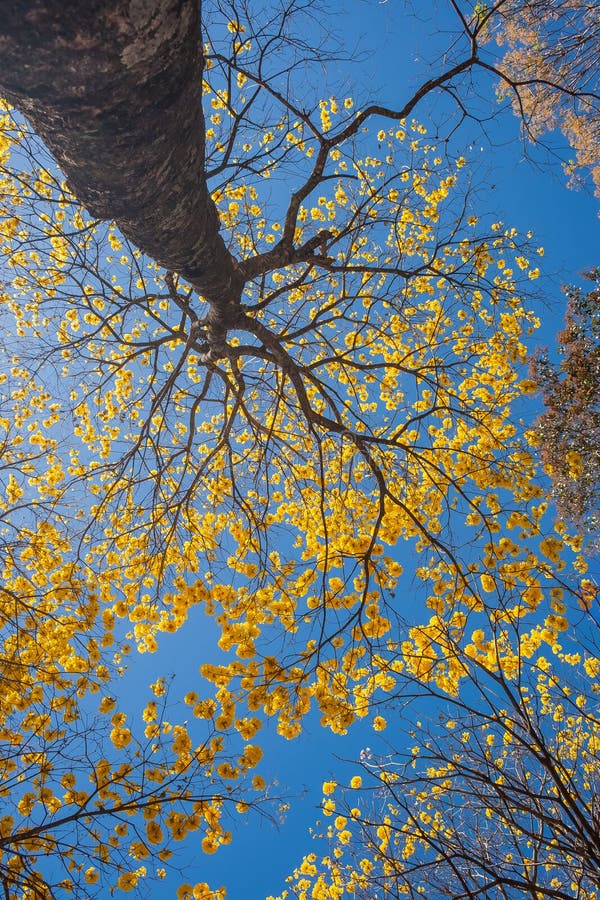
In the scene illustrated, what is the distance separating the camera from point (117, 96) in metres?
1.29

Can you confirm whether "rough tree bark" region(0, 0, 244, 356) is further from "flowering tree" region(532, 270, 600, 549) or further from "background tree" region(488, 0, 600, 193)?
"flowering tree" region(532, 270, 600, 549)

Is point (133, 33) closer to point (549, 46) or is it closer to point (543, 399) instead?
point (549, 46)

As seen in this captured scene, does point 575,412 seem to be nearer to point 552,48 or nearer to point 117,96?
point 552,48

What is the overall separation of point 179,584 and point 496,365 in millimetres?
3990

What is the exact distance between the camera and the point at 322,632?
320 centimetres

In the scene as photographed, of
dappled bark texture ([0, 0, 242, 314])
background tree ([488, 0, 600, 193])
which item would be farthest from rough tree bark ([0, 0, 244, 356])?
background tree ([488, 0, 600, 193])

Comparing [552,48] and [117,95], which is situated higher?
[552,48]

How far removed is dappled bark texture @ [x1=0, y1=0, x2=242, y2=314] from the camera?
1072mm

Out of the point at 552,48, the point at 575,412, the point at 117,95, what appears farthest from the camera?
the point at 575,412

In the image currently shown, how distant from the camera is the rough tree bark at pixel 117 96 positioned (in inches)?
42.2

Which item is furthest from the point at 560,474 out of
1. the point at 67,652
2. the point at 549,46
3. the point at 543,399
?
the point at 67,652

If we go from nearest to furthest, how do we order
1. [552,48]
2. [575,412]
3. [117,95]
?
[117,95], [552,48], [575,412]

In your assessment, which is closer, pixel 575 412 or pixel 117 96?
pixel 117 96

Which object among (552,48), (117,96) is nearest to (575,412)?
(552,48)
